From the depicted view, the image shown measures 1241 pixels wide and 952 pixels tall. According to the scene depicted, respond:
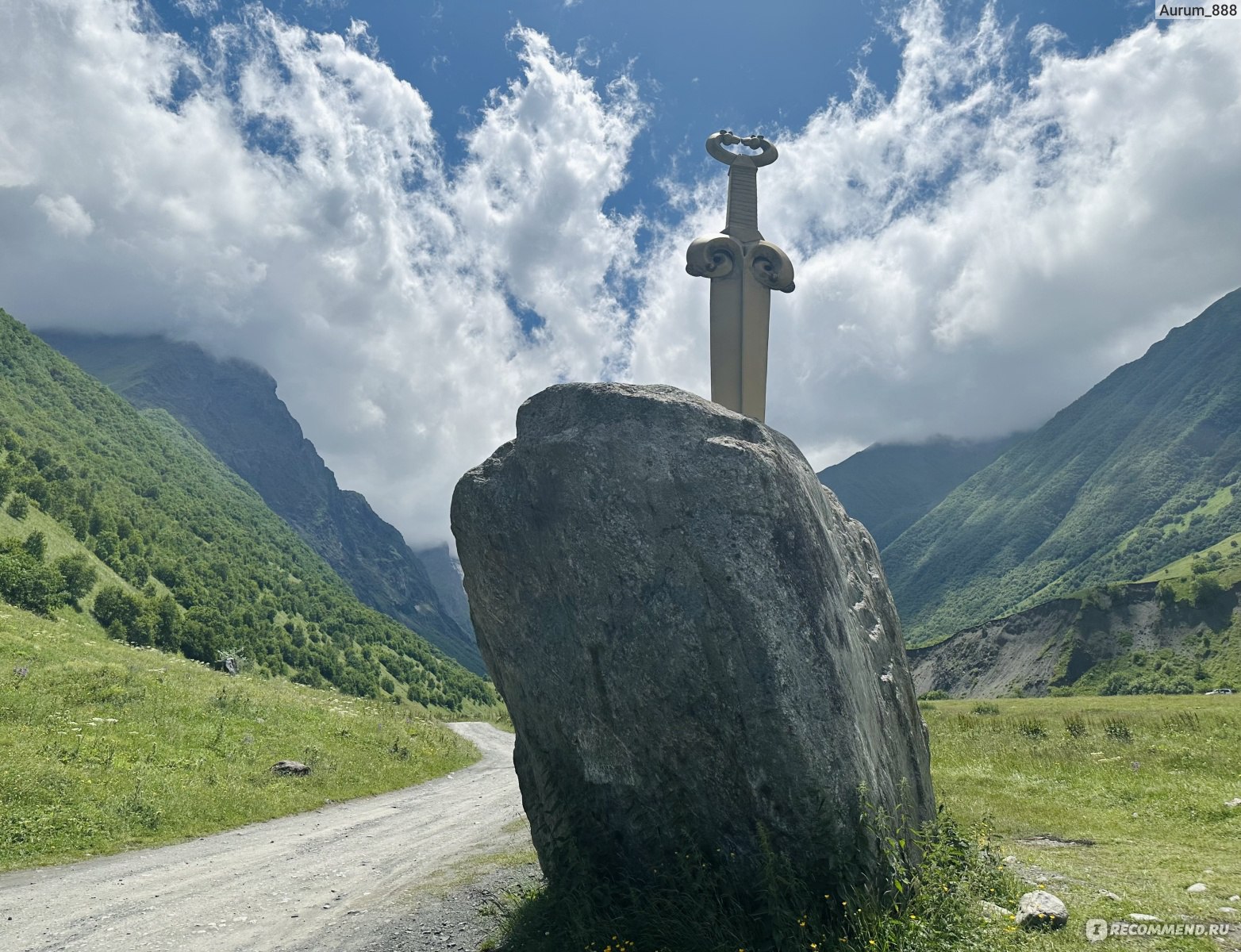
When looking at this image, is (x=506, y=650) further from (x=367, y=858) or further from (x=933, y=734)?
(x=933, y=734)

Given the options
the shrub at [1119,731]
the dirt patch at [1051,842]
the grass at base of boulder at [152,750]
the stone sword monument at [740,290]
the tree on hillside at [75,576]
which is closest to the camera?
the dirt patch at [1051,842]

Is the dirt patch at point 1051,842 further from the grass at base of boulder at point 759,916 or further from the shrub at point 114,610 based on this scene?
the shrub at point 114,610

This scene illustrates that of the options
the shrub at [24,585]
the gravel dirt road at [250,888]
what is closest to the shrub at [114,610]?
the shrub at [24,585]

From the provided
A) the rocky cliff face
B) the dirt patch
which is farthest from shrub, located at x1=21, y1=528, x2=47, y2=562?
the rocky cliff face

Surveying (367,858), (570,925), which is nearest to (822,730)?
(570,925)

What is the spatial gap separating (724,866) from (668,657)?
2104mm

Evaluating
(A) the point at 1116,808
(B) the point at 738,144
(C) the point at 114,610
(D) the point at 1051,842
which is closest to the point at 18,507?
(C) the point at 114,610

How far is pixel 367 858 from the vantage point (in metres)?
14.8

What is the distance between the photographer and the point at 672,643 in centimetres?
789

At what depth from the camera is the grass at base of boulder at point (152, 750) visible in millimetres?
15727

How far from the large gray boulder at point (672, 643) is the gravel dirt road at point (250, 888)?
4.05m

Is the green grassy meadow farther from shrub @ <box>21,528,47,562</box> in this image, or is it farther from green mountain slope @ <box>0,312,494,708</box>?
shrub @ <box>21,528,47,562</box>

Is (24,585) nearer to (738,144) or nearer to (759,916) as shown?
(738,144)

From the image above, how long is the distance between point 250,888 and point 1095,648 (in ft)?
453
